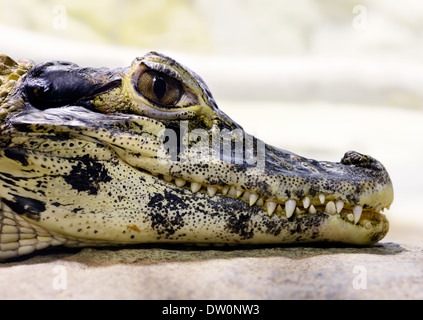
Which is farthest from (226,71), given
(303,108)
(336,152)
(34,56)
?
(34,56)

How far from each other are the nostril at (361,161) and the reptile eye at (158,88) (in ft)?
3.23

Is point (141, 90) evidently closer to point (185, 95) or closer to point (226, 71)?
point (185, 95)

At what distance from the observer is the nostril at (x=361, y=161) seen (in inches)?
82.7

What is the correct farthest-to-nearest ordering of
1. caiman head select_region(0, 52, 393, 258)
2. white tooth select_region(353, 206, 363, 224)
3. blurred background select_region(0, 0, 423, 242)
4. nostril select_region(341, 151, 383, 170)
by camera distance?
blurred background select_region(0, 0, 423, 242) → nostril select_region(341, 151, 383, 170) → white tooth select_region(353, 206, 363, 224) → caiman head select_region(0, 52, 393, 258)

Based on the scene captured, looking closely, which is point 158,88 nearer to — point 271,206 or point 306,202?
point 271,206

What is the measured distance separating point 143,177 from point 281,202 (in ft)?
2.22

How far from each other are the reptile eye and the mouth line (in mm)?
386

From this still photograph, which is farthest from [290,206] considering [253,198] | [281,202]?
[253,198]

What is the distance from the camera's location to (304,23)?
26.3ft

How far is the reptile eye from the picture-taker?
2.03 metres

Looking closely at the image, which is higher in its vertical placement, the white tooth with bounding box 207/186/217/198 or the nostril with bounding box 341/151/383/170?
the nostril with bounding box 341/151/383/170

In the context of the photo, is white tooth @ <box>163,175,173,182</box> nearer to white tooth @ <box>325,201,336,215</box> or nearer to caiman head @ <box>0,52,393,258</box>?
caiman head @ <box>0,52,393,258</box>

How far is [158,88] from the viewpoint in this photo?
2037 millimetres

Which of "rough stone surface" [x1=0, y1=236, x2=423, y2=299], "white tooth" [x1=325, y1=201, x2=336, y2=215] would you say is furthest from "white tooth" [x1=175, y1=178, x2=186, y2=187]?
"white tooth" [x1=325, y1=201, x2=336, y2=215]
